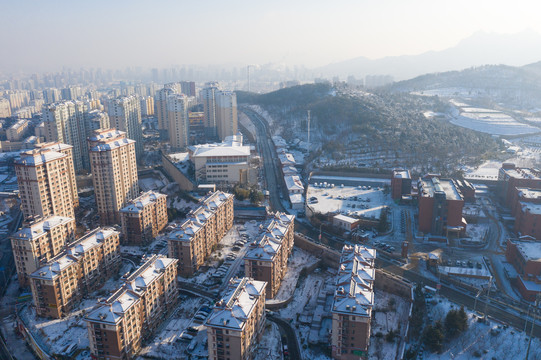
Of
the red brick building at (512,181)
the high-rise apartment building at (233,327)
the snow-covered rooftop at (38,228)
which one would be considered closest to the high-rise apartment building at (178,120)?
the snow-covered rooftop at (38,228)

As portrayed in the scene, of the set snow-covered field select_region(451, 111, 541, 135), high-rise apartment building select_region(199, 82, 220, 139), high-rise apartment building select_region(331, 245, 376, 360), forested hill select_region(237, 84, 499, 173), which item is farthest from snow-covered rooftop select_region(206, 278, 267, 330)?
snow-covered field select_region(451, 111, 541, 135)

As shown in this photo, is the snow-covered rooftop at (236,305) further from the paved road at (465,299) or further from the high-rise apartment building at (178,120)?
the high-rise apartment building at (178,120)

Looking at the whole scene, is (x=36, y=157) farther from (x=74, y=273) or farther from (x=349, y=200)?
(x=349, y=200)

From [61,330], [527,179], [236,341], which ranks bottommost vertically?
[61,330]

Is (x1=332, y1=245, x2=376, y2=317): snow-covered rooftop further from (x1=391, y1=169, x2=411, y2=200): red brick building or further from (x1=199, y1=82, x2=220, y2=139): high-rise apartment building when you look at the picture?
(x1=199, y1=82, x2=220, y2=139): high-rise apartment building

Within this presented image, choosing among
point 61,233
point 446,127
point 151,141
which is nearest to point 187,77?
point 151,141

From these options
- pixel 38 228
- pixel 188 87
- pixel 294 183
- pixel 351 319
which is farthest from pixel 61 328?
pixel 188 87

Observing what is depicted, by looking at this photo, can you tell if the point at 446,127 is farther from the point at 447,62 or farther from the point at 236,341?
the point at 447,62
